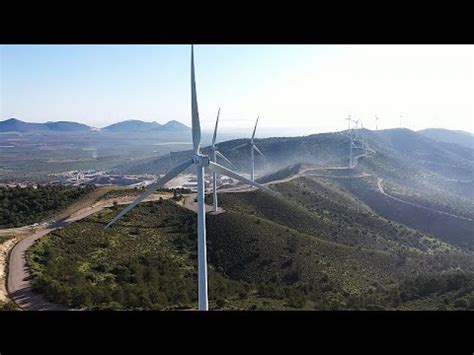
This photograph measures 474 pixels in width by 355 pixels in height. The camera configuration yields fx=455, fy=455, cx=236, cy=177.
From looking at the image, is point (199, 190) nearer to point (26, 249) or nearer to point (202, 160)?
point (202, 160)

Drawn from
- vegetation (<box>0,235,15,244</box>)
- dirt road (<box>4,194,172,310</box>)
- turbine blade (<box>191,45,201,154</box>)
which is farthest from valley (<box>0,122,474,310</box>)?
turbine blade (<box>191,45,201,154</box>)

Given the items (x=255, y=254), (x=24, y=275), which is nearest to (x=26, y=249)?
(x=24, y=275)

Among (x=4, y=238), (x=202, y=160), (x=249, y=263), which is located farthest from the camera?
(x=249, y=263)

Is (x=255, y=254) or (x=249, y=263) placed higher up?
(x=255, y=254)

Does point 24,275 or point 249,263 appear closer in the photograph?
point 24,275

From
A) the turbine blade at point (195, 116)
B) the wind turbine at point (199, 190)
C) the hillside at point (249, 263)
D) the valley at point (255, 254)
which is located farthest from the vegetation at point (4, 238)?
the turbine blade at point (195, 116)
